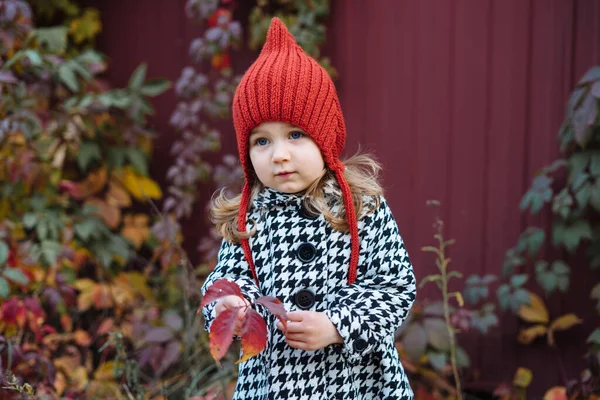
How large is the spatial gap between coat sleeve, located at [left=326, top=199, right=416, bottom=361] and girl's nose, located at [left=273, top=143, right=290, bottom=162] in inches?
10.2

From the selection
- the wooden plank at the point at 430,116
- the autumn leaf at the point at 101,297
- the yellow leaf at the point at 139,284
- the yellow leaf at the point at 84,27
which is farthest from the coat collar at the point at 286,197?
the yellow leaf at the point at 84,27

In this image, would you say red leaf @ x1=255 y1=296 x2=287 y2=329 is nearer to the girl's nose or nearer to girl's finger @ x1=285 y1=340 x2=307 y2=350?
girl's finger @ x1=285 y1=340 x2=307 y2=350

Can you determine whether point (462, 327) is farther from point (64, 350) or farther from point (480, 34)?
point (64, 350)

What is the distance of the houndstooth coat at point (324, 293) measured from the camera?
167 centimetres

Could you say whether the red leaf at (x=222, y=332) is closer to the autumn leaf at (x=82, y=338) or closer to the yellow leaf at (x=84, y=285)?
the autumn leaf at (x=82, y=338)

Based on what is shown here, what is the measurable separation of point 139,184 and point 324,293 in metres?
2.20

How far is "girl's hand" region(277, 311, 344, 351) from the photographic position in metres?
1.57

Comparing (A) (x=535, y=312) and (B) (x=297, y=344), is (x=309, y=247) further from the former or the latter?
(A) (x=535, y=312)

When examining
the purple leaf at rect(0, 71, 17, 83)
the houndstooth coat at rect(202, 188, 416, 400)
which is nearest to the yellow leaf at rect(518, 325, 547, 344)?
the houndstooth coat at rect(202, 188, 416, 400)

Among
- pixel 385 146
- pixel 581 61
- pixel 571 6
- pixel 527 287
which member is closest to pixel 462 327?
pixel 527 287

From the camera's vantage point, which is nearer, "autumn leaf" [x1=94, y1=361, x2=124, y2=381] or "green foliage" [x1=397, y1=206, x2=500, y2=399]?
"green foliage" [x1=397, y1=206, x2=500, y2=399]

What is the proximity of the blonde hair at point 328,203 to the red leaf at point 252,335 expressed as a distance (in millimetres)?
330

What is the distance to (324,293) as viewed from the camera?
5.62 ft

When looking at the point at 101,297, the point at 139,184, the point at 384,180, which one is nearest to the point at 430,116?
the point at 384,180
